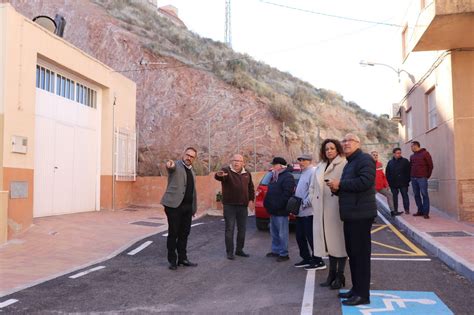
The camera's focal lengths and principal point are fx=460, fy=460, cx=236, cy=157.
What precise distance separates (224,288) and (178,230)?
1.69 meters

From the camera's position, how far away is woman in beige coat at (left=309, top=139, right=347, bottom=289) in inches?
219

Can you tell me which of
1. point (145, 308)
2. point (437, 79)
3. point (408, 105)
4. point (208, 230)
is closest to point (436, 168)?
point (437, 79)

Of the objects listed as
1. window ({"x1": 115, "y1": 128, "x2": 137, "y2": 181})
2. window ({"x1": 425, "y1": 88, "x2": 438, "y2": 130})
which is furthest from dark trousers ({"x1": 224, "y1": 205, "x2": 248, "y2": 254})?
window ({"x1": 115, "y1": 128, "x2": 137, "y2": 181})

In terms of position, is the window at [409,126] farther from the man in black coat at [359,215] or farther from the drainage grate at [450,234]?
the man in black coat at [359,215]

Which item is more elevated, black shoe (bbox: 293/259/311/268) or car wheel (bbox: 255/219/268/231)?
car wheel (bbox: 255/219/268/231)

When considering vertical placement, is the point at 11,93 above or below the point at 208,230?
above

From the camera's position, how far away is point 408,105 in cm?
1716

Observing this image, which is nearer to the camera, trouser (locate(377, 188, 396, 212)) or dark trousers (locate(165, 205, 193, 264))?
dark trousers (locate(165, 205, 193, 264))

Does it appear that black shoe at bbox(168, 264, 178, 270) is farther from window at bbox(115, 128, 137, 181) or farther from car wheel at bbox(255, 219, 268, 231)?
window at bbox(115, 128, 137, 181)

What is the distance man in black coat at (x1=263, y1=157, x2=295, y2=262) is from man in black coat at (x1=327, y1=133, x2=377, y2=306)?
2.47 metres

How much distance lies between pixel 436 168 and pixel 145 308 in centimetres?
1041

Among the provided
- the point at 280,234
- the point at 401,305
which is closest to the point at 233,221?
the point at 280,234

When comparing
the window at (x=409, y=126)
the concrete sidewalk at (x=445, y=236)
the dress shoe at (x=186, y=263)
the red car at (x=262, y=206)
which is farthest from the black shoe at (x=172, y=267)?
the window at (x=409, y=126)

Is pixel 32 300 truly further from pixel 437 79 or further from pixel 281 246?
pixel 437 79
